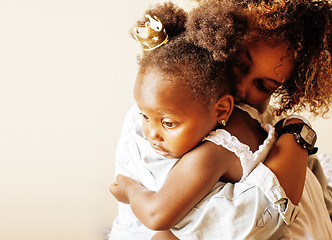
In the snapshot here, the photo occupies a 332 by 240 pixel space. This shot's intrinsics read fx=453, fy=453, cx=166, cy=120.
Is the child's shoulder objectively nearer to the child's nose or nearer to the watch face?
the child's nose

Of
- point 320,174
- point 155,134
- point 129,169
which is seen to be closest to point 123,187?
point 129,169

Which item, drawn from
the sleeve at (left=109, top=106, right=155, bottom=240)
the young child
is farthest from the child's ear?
the sleeve at (left=109, top=106, right=155, bottom=240)

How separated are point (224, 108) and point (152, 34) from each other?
206 millimetres

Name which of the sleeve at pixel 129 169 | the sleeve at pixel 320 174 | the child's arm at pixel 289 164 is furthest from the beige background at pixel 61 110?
the child's arm at pixel 289 164

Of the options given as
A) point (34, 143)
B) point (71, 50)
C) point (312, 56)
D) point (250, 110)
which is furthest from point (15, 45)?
point (312, 56)

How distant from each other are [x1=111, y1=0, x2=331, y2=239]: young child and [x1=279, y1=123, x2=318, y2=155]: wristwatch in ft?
0.33

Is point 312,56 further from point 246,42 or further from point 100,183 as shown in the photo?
point 100,183

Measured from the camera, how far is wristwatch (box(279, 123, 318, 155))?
0.97 m

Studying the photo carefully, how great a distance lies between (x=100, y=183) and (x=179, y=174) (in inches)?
42.0

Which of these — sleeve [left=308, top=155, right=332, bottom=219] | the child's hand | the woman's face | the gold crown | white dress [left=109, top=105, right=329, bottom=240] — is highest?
the gold crown

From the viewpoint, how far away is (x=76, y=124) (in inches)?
71.0

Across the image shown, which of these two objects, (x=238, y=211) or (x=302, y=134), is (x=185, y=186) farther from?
(x=302, y=134)

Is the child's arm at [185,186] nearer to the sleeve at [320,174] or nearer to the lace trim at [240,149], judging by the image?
the lace trim at [240,149]

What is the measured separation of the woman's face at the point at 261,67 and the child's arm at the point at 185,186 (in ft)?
0.52
